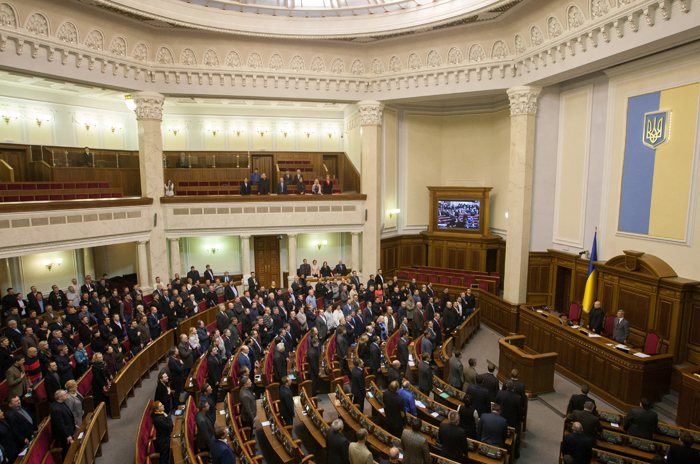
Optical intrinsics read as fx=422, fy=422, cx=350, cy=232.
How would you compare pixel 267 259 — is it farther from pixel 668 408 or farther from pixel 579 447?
pixel 579 447

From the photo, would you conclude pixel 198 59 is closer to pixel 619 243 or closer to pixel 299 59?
pixel 299 59

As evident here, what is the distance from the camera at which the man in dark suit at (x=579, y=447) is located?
493 centimetres

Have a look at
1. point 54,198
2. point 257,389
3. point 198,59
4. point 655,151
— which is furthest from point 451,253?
point 54,198

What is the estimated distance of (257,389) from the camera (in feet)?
25.1

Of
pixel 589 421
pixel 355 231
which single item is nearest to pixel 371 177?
pixel 355 231

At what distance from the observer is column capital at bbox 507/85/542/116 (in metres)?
11.8

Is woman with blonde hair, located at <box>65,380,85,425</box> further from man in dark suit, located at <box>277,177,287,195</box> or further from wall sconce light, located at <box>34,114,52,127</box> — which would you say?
wall sconce light, located at <box>34,114,52,127</box>

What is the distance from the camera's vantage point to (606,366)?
8.08 metres

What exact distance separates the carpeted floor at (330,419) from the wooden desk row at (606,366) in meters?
0.27

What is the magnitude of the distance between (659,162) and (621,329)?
370 cm

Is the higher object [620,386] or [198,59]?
[198,59]

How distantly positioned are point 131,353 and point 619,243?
11.1 meters

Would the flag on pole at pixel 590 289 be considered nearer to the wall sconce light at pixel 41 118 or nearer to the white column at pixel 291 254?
the white column at pixel 291 254

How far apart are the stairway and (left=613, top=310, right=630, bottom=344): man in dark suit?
1.15m
